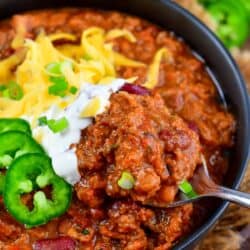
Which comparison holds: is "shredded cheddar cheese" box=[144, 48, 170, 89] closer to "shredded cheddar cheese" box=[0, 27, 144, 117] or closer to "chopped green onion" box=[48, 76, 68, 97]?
"shredded cheddar cheese" box=[0, 27, 144, 117]

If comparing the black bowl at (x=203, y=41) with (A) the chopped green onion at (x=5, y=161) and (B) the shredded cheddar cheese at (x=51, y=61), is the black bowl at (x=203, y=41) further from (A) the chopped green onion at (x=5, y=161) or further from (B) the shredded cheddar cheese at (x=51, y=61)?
(A) the chopped green onion at (x=5, y=161)

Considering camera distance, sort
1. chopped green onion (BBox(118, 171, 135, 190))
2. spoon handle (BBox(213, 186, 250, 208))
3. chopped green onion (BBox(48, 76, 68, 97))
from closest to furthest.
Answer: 1. chopped green onion (BBox(118, 171, 135, 190))
2. spoon handle (BBox(213, 186, 250, 208))
3. chopped green onion (BBox(48, 76, 68, 97))

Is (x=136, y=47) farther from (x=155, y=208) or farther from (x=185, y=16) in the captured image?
(x=155, y=208)

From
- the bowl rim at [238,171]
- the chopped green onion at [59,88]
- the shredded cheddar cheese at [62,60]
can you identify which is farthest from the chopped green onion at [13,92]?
the bowl rim at [238,171]

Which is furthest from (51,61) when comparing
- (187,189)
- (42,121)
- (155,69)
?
(187,189)

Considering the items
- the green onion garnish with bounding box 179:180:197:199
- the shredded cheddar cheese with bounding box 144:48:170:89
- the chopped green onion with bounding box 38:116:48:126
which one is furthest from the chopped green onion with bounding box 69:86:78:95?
the green onion garnish with bounding box 179:180:197:199

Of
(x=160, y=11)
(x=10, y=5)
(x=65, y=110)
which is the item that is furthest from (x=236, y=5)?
(x=65, y=110)

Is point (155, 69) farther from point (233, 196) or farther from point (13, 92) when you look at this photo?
point (233, 196)
